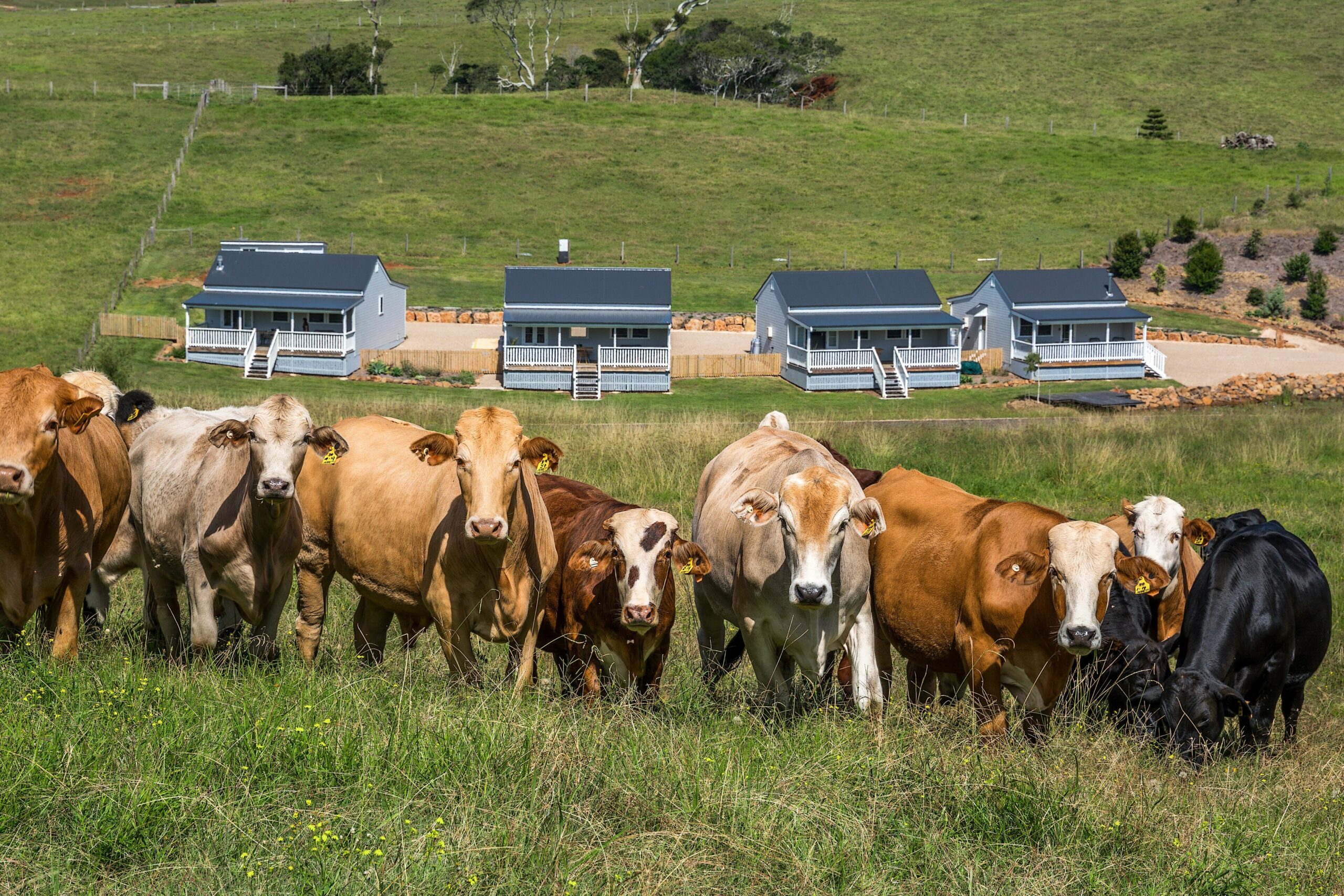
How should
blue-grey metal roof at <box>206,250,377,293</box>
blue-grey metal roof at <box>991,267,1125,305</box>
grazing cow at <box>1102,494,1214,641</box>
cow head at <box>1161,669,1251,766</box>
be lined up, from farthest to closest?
1. blue-grey metal roof at <box>991,267,1125,305</box>
2. blue-grey metal roof at <box>206,250,377,293</box>
3. grazing cow at <box>1102,494,1214,641</box>
4. cow head at <box>1161,669,1251,766</box>

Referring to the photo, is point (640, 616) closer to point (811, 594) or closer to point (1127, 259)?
point (811, 594)

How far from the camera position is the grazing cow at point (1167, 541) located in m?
9.95

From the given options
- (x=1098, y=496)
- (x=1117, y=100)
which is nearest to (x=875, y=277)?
(x=1098, y=496)

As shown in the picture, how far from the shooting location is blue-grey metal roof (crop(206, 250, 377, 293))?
2002 inches

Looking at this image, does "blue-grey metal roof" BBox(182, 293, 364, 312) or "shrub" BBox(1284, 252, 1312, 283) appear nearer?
"blue-grey metal roof" BBox(182, 293, 364, 312)

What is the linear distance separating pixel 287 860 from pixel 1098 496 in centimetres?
1499

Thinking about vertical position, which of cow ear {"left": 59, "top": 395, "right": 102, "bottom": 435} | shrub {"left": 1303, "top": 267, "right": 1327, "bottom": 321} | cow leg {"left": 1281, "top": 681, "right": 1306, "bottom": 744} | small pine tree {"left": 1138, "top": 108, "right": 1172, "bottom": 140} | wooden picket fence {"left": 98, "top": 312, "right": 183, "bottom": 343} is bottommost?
cow leg {"left": 1281, "top": 681, "right": 1306, "bottom": 744}

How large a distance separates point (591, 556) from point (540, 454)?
895 millimetres

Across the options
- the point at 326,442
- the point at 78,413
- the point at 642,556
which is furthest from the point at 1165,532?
the point at 78,413

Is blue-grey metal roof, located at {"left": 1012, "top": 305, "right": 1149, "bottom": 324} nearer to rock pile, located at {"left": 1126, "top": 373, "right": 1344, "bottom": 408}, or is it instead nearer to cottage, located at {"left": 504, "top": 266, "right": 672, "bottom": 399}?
rock pile, located at {"left": 1126, "top": 373, "right": 1344, "bottom": 408}

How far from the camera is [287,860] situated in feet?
18.1

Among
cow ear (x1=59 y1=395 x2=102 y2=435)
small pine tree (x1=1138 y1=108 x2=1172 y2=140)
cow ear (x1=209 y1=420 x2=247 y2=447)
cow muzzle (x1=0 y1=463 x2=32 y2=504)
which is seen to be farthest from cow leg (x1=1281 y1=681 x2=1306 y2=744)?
small pine tree (x1=1138 y1=108 x2=1172 y2=140)

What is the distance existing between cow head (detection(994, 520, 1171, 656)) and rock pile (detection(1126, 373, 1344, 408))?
32.3 metres

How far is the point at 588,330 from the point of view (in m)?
51.2
